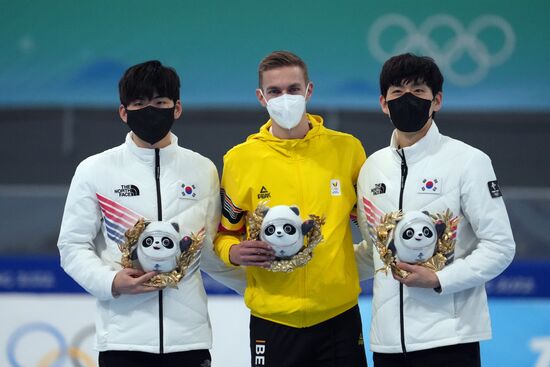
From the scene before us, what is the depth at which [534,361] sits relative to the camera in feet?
20.5

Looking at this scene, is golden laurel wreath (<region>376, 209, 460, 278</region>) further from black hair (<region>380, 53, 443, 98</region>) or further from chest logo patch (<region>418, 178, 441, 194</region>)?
black hair (<region>380, 53, 443, 98</region>)

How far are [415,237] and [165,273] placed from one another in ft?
3.62

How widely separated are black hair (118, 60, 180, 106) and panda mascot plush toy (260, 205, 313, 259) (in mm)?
781

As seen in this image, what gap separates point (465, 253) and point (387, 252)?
0.43m

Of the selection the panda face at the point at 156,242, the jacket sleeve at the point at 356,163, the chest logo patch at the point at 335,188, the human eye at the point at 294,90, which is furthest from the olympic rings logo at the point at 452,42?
the panda face at the point at 156,242

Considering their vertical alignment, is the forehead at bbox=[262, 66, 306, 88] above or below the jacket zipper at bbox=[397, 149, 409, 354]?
above

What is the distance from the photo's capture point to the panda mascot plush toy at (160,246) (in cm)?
438

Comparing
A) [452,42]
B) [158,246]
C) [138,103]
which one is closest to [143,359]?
[158,246]

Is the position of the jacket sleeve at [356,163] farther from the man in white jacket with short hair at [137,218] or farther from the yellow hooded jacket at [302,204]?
the man in white jacket with short hair at [137,218]

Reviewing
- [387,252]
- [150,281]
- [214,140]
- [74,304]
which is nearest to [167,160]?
[150,281]

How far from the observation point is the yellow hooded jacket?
184 inches

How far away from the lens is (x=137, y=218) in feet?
15.1

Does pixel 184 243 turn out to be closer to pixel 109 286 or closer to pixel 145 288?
pixel 145 288

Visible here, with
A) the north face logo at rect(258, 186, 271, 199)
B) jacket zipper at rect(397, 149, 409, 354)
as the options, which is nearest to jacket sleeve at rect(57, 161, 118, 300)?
the north face logo at rect(258, 186, 271, 199)
